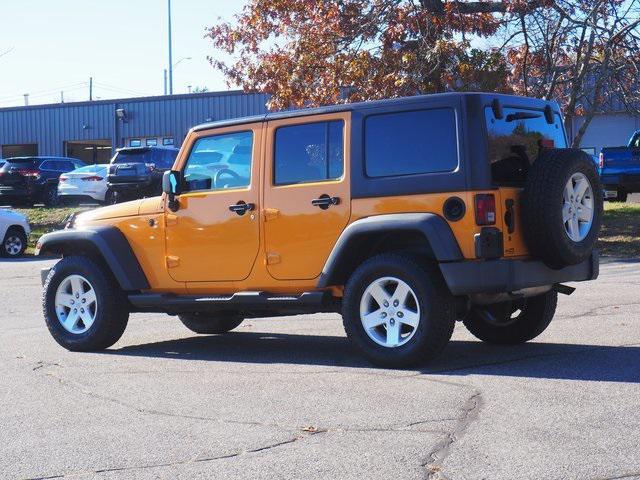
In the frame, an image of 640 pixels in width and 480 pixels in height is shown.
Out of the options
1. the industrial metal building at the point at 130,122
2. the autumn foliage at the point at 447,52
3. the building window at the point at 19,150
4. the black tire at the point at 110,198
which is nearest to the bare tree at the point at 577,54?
the autumn foliage at the point at 447,52

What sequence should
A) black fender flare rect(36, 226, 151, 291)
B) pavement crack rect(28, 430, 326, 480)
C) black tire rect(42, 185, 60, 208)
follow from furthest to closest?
1. black tire rect(42, 185, 60, 208)
2. black fender flare rect(36, 226, 151, 291)
3. pavement crack rect(28, 430, 326, 480)

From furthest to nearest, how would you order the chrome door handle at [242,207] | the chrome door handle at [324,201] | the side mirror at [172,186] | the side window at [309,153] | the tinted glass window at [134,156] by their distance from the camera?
the tinted glass window at [134,156] → the side mirror at [172,186] → the chrome door handle at [242,207] → the side window at [309,153] → the chrome door handle at [324,201]

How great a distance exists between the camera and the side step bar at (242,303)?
788 cm

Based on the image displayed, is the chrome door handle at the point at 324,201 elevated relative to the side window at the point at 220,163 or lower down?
A: lower down

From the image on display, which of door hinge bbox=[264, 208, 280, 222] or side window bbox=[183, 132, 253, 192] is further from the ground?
side window bbox=[183, 132, 253, 192]

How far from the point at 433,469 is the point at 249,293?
360 centimetres

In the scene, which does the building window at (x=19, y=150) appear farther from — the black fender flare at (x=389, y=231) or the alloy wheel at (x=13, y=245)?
the black fender flare at (x=389, y=231)

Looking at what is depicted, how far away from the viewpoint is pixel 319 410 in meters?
6.21

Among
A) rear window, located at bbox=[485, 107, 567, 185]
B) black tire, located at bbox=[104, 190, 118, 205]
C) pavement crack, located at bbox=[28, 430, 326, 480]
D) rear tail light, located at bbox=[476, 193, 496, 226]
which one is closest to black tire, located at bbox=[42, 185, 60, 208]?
black tire, located at bbox=[104, 190, 118, 205]

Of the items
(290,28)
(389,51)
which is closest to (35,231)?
(290,28)

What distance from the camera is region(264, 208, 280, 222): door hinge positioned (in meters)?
8.06

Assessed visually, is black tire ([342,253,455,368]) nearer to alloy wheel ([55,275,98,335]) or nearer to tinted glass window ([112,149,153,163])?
alloy wheel ([55,275,98,335])

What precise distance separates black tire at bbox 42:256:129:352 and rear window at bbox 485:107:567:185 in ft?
11.7

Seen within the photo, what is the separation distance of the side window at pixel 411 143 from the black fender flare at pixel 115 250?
2458 mm
